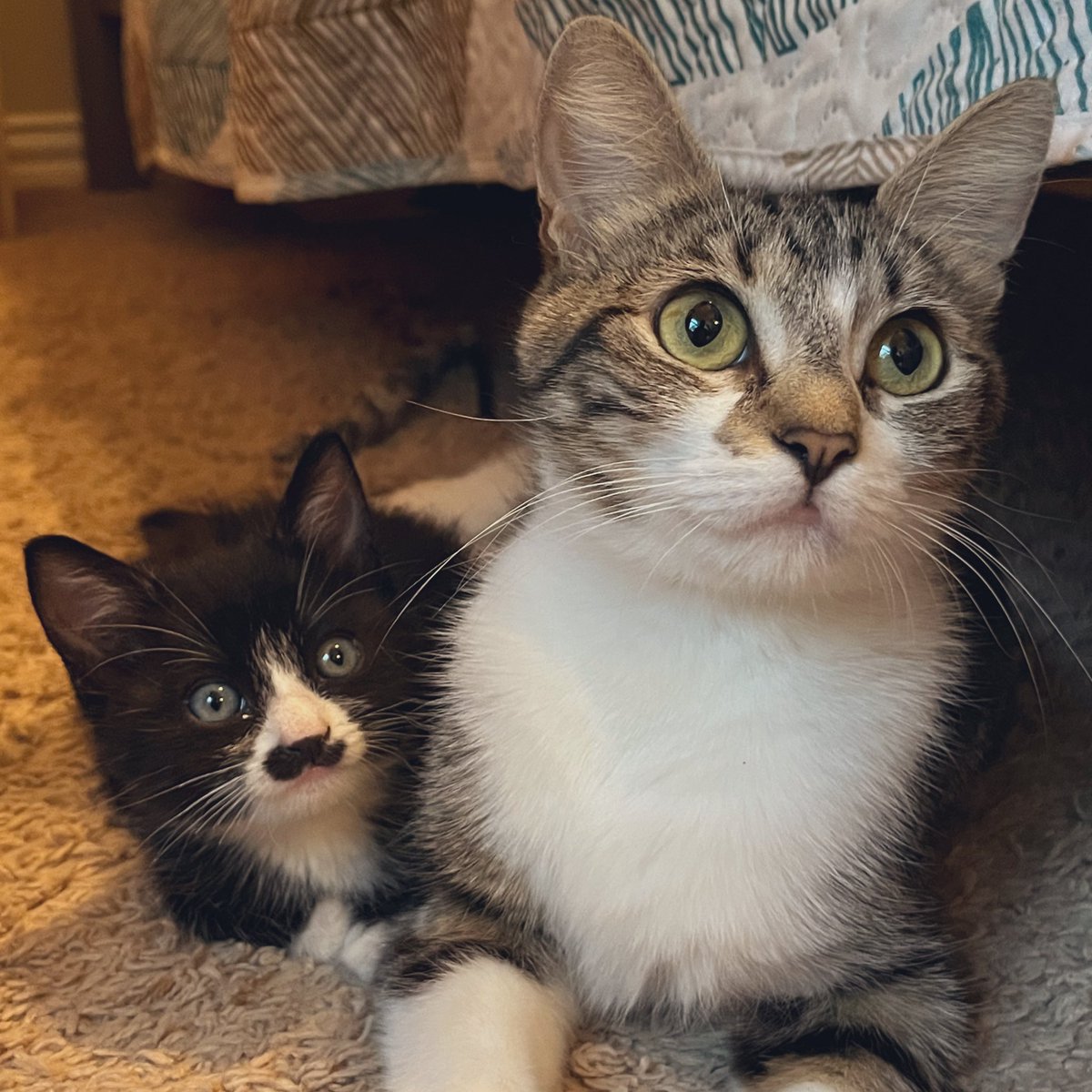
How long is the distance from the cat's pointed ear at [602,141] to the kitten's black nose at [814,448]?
0.35m

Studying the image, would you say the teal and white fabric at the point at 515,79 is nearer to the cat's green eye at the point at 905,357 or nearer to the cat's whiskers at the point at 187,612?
the cat's green eye at the point at 905,357

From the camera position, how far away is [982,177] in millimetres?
996

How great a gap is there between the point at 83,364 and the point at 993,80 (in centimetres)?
185

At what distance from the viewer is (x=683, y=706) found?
933 mm

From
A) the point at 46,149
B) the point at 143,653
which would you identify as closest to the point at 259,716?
the point at 143,653

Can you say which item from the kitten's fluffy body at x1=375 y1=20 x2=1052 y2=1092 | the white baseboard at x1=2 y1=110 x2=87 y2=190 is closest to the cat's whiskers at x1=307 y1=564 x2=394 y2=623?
the kitten's fluffy body at x1=375 y1=20 x2=1052 y2=1092

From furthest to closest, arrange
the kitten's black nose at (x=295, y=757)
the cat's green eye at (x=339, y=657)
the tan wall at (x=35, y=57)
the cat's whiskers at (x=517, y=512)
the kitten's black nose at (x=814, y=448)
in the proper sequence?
the tan wall at (x=35, y=57) < the cat's green eye at (x=339, y=657) < the kitten's black nose at (x=295, y=757) < the cat's whiskers at (x=517, y=512) < the kitten's black nose at (x=814, y=448)

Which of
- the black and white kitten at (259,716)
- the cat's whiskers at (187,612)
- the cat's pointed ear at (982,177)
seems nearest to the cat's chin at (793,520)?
the cat's pointed ear at (982,177)

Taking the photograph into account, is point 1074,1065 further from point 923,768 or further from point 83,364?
point 83,364

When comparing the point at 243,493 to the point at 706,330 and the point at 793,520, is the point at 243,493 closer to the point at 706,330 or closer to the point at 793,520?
the point at 706,330

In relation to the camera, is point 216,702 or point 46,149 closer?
point 216,702

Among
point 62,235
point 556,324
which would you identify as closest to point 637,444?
point 556,324

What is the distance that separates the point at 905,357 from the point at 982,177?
0.68 ft

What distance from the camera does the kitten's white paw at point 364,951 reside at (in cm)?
108
